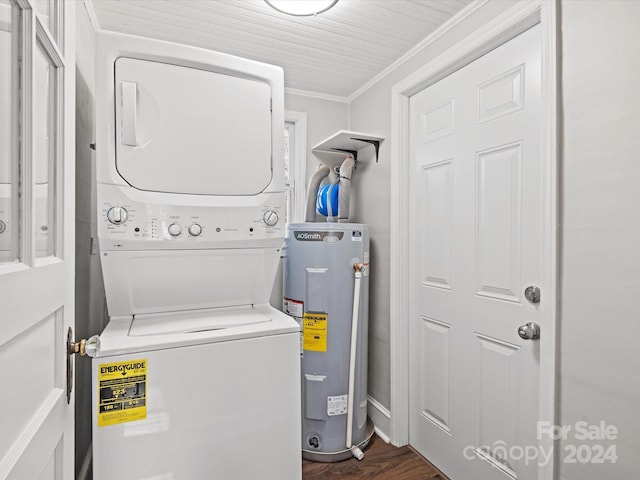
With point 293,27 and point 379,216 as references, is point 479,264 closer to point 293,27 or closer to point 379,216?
point 379,216

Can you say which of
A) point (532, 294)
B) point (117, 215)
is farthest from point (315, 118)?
point (532, 294)

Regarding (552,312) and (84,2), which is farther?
(84,2)

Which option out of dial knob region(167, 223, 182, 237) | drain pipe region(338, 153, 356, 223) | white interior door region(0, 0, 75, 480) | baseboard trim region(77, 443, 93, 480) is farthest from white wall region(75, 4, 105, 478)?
drain pipe region(338, 153, 356, 223)

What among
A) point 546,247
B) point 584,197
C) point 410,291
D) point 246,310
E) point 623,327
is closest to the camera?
point 623,327

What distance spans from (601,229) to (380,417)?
5.68ft

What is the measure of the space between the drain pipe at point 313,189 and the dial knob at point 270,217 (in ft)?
2.73

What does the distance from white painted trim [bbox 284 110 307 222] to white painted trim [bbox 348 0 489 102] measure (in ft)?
1.60

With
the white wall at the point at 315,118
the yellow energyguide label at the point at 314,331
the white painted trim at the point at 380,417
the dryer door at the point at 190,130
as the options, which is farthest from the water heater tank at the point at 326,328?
the dryer door at the point at 190,130

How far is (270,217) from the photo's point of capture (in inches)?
62.7

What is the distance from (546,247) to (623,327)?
12.8 inches

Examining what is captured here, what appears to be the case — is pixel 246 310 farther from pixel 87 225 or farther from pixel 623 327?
pixel 623 327

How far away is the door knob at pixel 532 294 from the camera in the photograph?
1.46 metres

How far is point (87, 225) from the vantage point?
167cm

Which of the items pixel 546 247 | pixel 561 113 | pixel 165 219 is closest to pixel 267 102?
pixel 165 219
